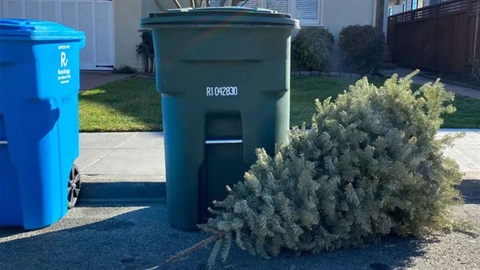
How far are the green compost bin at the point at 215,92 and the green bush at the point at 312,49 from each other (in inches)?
396

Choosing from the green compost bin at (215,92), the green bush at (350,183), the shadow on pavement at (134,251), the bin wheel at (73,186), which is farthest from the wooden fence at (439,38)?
the bin wheel at (73,186)

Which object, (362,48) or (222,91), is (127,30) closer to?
(362,48)

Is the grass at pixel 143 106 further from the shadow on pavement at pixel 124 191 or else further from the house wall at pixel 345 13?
the house wall at pixel 345 13

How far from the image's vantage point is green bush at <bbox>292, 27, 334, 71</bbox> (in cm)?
1416

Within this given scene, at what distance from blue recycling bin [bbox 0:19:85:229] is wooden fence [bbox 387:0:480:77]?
11836 millimetres

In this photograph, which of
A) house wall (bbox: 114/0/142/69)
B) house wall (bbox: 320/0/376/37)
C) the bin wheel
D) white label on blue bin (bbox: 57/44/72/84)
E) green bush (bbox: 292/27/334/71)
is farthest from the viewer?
house wall (bbox: 114/0/142/69)

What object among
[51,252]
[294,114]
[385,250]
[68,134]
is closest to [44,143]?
[68,134]

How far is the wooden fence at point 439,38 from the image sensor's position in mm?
14312

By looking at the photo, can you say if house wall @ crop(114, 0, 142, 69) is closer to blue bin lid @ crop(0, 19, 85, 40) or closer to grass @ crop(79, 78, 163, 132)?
grass @ crop(79, 78, 163, 132)

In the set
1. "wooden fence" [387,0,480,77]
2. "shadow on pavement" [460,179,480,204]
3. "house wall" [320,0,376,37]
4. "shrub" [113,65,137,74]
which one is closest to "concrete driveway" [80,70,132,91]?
"shrub" [113,65,137,74]

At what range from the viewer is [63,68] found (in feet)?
15.0

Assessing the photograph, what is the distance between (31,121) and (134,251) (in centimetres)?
128

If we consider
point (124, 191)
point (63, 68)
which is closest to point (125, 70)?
point (124, 191)

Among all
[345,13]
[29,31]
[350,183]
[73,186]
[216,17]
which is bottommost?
[73,186]
